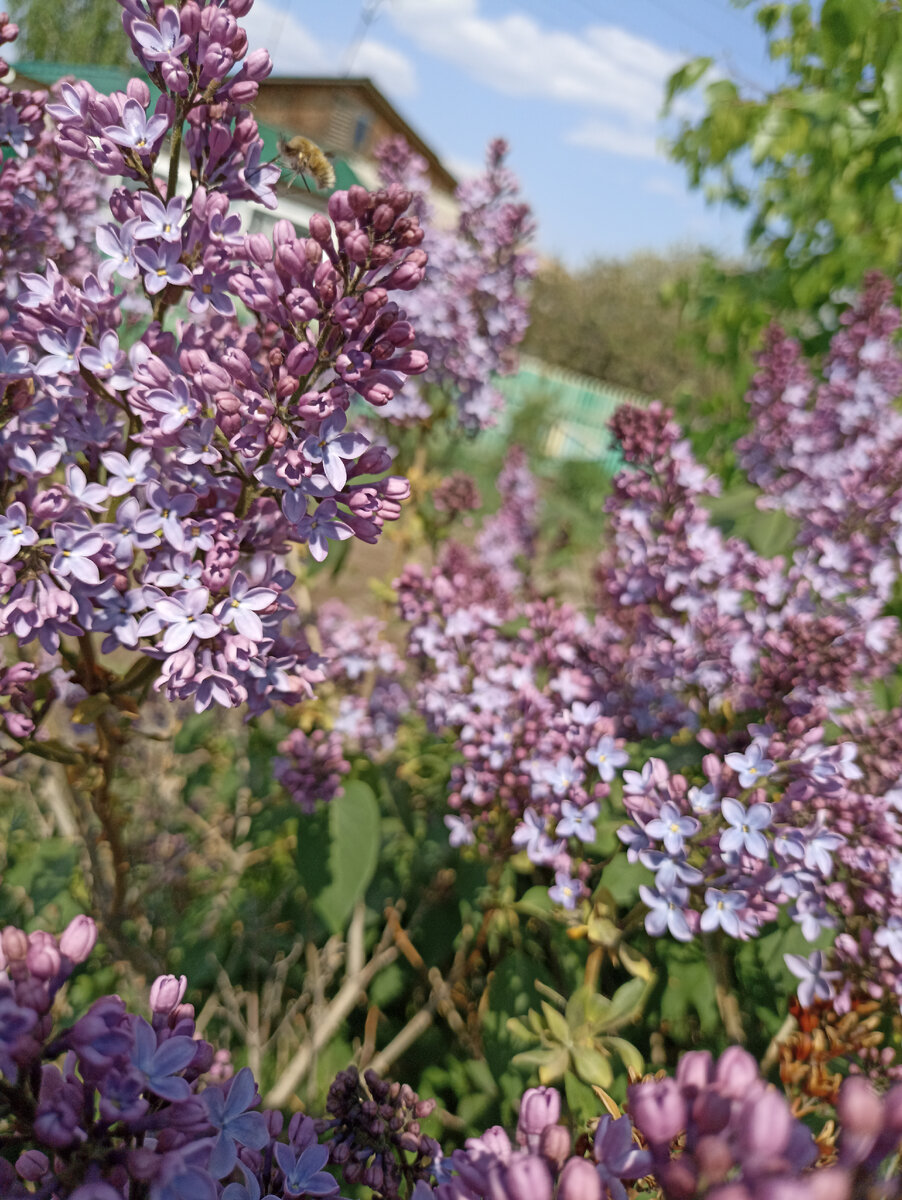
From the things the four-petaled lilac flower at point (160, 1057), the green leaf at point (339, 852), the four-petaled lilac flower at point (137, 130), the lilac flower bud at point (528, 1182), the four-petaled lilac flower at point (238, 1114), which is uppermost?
the four-petaled lilac flower at point (137, 130)

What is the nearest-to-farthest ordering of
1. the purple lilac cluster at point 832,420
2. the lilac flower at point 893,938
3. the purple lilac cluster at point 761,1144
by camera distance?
the purple lilac cluster at point 761,1144 < the lilac flower at point 893,938 < the purple lilac cluster at point 832,420

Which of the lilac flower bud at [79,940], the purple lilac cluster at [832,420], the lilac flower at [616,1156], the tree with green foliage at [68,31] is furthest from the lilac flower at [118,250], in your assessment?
the tree with green foliage at [68,31]

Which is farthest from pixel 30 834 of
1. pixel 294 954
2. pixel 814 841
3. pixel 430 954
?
pixel 814 841

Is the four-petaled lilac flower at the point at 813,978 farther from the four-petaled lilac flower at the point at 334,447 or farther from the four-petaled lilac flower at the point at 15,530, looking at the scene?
the four-petaled lilac flower at the point at 15,530

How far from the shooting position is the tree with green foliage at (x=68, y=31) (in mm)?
21359

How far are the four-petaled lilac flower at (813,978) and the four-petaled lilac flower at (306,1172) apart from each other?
1108 mm

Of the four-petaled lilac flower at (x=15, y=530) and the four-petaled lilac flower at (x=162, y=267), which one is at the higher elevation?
the four-petaled lilac flower at (x=162, y=267)

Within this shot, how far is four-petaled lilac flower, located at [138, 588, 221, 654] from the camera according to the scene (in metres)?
1.30

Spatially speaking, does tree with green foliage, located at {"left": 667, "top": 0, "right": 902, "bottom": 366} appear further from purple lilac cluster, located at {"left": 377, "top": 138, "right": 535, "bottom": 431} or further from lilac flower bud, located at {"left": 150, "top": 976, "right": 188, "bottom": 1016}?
lilac flower bud, located at {"left": 150, "top": 976, "right": 188, "bottom": 1016}

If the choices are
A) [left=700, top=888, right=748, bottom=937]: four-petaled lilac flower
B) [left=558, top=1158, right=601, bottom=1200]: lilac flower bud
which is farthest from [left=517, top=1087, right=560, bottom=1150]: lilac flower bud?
[left=700, top=888, right=748, bottom=937]: four-petaled lilac flower

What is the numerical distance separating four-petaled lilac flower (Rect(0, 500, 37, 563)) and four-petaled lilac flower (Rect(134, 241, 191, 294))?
0.40 meters

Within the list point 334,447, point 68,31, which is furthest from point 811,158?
point 68,31

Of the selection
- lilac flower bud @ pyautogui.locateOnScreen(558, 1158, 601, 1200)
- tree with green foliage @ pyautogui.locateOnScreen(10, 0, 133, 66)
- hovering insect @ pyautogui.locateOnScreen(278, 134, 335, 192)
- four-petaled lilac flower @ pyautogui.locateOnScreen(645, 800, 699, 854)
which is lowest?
lilac flower bud @ pyautogui.locateOnScreen(558, 1158, 601, 1200)

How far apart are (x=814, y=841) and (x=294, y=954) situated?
170cm
